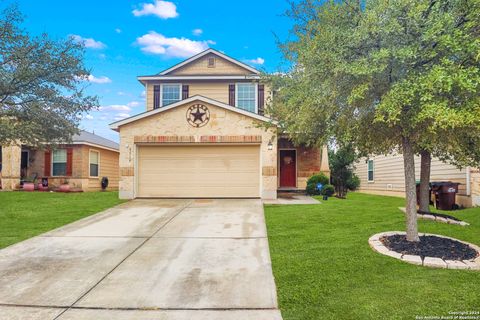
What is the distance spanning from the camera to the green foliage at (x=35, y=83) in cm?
1153

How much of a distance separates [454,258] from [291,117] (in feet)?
12.3

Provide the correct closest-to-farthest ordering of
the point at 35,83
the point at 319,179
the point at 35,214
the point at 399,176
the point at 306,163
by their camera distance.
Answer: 1. the point at 35,214
2. the point at 35,83
3. the point at 319,179
4. the point at 399,176
5. the point at 306,163

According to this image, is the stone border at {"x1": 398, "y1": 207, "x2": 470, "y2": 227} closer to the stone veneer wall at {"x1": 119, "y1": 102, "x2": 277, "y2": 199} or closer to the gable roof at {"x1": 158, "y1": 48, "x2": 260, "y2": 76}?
the stone veneer wall at {"x1": 119, "y1": 102, "x2": 277, "y2": 199}

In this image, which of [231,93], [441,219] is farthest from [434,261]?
[231,93]

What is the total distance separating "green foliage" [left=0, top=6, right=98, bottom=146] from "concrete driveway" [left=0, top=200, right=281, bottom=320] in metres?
5.33

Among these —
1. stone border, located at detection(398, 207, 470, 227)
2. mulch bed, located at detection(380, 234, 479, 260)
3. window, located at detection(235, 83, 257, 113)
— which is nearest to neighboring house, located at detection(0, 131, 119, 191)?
window, located at detection(235, 83, 257, 113)

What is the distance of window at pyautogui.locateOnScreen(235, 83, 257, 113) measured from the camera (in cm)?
1739

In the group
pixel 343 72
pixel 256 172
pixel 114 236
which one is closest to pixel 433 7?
pixel 343 72

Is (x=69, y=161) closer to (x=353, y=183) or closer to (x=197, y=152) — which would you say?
(x=197, y=152)

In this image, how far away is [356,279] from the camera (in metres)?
4.56

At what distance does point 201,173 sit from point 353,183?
11.7 meters

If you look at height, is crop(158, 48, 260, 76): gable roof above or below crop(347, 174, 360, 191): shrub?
above

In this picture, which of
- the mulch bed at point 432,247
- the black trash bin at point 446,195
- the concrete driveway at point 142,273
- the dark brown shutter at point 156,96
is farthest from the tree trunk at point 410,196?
the dark brown shutter at point 156,96

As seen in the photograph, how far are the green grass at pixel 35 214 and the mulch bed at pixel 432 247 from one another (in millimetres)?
7676
